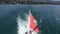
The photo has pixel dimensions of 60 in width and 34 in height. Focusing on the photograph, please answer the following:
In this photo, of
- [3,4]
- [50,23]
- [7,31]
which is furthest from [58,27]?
[3,4]

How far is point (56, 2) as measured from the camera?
192 cm

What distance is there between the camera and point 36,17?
2.03 meters

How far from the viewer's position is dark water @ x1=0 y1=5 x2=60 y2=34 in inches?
76.3

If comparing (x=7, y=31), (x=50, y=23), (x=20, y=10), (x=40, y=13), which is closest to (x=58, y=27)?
(x=50, y=23)

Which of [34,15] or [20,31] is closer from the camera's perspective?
[20,31]

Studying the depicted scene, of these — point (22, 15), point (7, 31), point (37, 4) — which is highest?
point (37, 4)

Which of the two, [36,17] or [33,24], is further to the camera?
[36,17]

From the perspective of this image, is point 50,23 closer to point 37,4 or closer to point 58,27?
point 58,27

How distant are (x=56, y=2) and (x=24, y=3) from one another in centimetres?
49

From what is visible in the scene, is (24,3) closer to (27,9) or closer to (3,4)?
(27,9)

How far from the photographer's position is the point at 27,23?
1912mm

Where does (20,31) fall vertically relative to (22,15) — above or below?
below

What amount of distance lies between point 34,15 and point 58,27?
429mm

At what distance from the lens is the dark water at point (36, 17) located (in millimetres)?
1938
